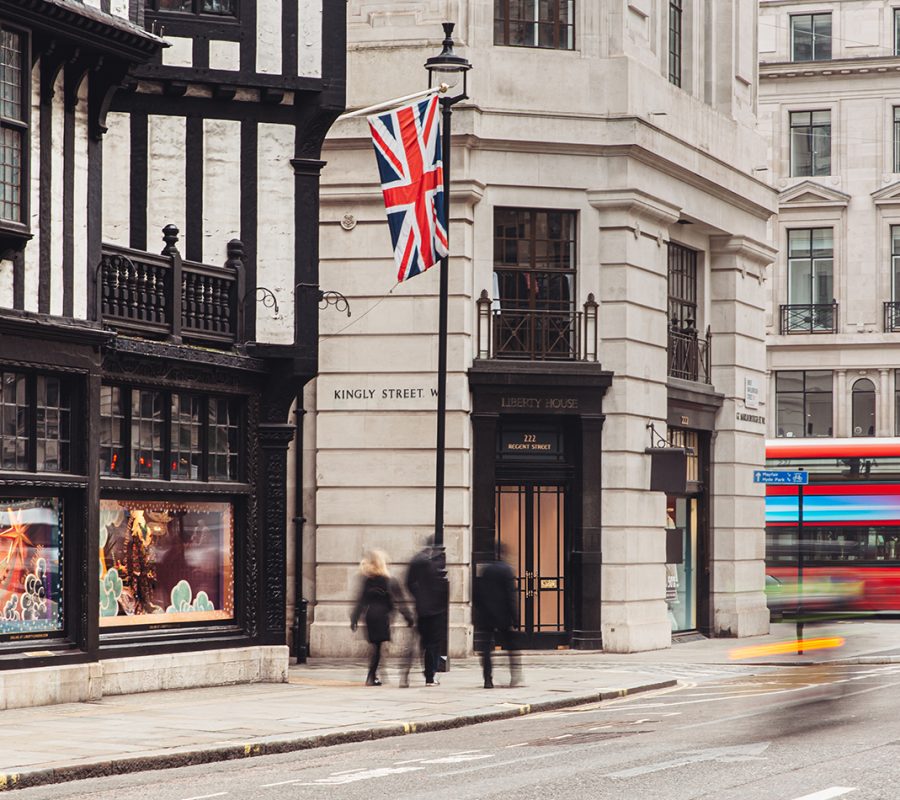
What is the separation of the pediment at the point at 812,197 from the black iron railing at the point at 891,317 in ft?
11.8

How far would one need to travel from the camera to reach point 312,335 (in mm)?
23391

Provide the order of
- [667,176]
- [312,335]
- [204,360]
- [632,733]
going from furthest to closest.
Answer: [667,176]
[312,335]
[204,360]
[632,733]

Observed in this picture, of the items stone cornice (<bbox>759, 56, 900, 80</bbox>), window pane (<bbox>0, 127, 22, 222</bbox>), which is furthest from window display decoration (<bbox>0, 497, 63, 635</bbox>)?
stone cornice (<bbox>759, 56, 900, 80</bbox>)

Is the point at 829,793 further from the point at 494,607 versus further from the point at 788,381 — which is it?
the point at 788,381

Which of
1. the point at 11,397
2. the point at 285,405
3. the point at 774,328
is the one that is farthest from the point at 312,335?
the point at 774,328

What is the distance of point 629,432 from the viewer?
29812mm

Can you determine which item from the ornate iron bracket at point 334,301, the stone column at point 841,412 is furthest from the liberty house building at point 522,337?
the stone column at point 841,412

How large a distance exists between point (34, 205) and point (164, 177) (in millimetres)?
3613

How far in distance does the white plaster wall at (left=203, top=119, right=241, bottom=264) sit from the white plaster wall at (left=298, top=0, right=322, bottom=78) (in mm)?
1245

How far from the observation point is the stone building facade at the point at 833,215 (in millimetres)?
57844

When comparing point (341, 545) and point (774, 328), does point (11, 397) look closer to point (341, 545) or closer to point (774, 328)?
point (341, 545)

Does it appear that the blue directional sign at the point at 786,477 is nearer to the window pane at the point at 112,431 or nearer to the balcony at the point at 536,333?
the balcony at the point at 536,333

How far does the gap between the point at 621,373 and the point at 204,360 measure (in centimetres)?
977

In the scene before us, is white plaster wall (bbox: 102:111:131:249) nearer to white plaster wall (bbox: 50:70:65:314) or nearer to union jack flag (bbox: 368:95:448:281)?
white plaster wall (bbox: 50:70:65:314)
